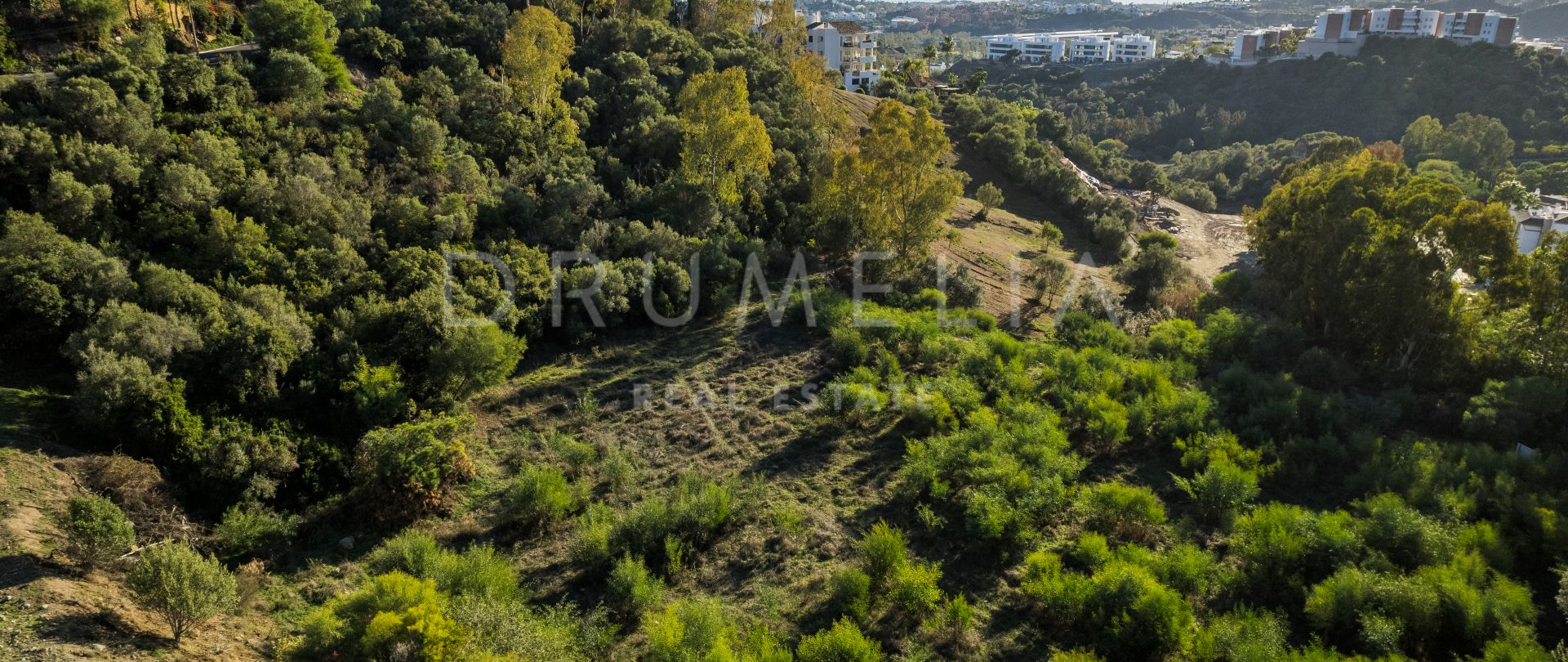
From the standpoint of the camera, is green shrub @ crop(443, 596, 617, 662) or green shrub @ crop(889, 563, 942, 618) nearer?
green shrub @ crop(443, 596, 617, 662)

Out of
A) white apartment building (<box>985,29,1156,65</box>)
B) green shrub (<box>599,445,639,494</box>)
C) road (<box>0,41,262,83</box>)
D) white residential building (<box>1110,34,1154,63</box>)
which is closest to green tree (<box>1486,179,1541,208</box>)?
green shrub (<box>599,445,639,494</box>)

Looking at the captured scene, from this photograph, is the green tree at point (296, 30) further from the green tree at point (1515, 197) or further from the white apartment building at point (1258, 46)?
the white apartment building at point (1258, 46)

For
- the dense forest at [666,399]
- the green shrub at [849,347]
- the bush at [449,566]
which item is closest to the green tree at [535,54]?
the dense forest at [666,399]

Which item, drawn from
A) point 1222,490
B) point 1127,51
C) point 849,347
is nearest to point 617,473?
point 849,347

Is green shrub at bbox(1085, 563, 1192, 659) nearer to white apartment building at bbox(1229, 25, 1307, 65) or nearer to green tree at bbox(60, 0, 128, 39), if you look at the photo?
green tree at bbox(60, 0, 128, 39)

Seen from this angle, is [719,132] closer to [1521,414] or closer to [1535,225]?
[1521,414]

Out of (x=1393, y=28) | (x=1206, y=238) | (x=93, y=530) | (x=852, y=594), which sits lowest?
(x=852, y=594)

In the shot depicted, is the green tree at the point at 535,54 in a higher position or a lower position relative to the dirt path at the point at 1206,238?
higher
